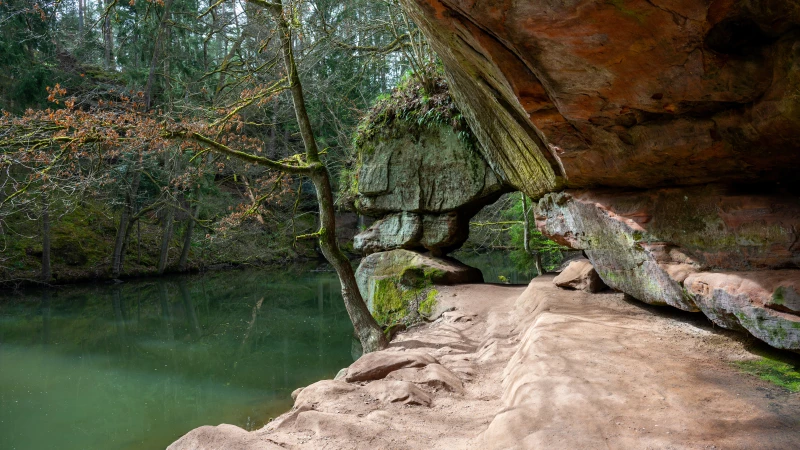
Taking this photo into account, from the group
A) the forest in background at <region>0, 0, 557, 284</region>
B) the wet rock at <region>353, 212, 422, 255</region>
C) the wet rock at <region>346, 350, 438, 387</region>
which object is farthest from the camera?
the forest in background at <region>0, 0, 557, 284</region>

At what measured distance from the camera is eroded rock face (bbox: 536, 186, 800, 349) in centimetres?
337

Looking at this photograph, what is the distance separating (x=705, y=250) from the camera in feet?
14.0

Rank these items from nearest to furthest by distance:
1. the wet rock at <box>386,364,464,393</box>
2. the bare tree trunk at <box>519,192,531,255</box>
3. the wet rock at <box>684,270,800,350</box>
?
the wet rock at <box>684,270,800,350</box>
the wet rock at <box>386,364,464,393</box>
the bare tree trunk at <box>519,192,531,255</box>

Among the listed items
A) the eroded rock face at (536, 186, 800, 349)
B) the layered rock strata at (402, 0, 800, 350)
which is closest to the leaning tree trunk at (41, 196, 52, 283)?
the layered rock strata at (402, 0, 800, 350)

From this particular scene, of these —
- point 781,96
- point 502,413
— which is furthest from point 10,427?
point 781,96

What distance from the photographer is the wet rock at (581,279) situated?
21.0 feet

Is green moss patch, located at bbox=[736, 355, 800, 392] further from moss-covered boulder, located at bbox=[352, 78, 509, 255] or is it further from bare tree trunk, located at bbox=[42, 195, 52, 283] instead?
bare tree trunk, located at bbox=[42, 195, 52, 283]

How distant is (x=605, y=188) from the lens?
5.69 metres

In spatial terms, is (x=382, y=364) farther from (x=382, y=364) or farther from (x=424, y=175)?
(x=424, y=175)

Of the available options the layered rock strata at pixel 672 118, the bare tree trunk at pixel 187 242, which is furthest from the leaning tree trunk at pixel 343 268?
the bare tree trunk at pixel 187 242

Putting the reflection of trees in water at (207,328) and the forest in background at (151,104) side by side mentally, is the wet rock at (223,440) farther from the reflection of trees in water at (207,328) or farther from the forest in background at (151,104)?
the forest in background at (151,104)

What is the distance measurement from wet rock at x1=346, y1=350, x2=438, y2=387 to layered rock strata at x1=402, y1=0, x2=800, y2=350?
2388mm

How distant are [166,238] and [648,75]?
19.5m

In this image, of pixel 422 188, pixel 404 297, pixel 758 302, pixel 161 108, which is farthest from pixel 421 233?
pixel 161 108
